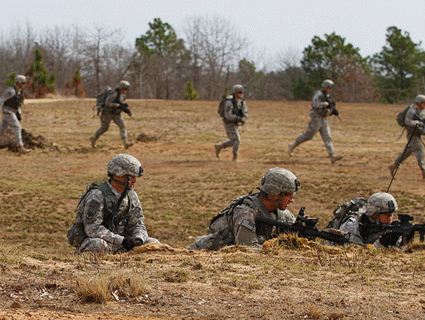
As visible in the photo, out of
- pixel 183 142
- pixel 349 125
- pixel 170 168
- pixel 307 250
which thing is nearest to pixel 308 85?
pixel 349 125

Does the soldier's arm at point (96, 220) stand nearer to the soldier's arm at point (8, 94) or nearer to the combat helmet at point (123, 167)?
the combat helmet at point (123, 167)

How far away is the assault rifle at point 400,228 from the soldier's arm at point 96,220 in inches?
101

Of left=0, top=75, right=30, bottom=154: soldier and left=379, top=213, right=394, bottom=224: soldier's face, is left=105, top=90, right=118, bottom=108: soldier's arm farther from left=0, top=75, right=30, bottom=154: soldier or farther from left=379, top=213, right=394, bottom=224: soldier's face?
left=379, top=213, right=394, bottom=224: soldier's face

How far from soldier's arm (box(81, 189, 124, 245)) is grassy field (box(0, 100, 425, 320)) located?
1.26 feet

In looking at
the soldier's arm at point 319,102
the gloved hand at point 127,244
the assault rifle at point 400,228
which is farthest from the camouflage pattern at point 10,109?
the assault rifle at point 400,228

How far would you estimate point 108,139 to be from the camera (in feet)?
64.3

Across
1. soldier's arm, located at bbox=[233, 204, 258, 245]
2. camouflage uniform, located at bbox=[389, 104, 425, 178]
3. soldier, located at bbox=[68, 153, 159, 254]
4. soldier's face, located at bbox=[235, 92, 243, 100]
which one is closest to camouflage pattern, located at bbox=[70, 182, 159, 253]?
soldier, located at bbox=[68, 153, 159, 254]

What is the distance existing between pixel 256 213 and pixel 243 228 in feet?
0.68

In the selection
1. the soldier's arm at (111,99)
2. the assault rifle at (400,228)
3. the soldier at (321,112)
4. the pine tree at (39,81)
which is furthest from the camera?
the pine tree at (39,81)

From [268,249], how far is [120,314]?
2.04 m

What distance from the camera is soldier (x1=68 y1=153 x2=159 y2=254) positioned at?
5.45m

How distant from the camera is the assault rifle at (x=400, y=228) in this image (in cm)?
557

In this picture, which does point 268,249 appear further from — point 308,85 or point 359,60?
point 359,60

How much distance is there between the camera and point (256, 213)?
18.1ft
